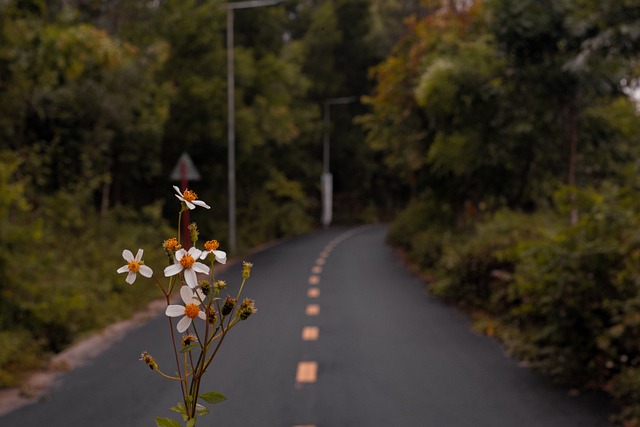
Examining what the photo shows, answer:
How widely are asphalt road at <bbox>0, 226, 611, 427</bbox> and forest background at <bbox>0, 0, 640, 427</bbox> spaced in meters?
0.56

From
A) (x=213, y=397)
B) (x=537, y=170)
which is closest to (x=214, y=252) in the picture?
(x=213, y=397)

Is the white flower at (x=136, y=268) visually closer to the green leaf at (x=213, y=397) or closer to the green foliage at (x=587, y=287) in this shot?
the green leaf at (x=213, y=397)

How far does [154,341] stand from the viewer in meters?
9.24

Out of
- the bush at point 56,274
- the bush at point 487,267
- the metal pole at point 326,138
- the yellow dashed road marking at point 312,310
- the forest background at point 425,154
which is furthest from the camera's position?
the metal pole at point 326,138

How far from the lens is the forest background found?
7828 mm

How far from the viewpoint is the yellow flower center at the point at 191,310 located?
138 cm

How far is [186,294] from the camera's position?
4.51ft

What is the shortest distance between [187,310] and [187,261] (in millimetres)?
91

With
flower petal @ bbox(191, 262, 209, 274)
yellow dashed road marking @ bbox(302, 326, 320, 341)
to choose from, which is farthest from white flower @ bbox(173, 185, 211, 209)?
yellow dashed road marking @ bbox(302, 326, 320, 341)

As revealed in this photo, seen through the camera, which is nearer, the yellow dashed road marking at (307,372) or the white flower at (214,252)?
the white flower at (214,252)

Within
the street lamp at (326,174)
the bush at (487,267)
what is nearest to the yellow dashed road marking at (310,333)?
the bush at (487,267)

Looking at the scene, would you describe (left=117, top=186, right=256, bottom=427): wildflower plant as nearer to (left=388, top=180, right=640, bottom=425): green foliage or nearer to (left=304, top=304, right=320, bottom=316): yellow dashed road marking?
(left=388, top=180, right=640, bottom=425): green foliage

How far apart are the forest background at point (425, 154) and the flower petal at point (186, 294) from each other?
17.7ft

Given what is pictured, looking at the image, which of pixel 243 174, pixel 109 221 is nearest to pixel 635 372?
pixel 109 221
